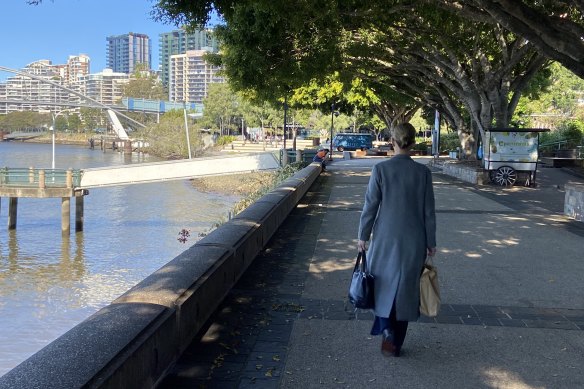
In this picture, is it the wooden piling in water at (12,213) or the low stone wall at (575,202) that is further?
the wooden piling in water at (12,213)

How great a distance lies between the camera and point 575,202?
12.0 m

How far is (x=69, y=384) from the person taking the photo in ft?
8.69

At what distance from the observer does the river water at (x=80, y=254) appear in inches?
597

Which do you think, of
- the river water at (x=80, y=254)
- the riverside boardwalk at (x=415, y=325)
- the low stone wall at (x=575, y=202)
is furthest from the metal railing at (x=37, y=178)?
the low stone wall at (x=575, y=202)

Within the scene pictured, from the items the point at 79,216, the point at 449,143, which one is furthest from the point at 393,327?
the point at 449,143

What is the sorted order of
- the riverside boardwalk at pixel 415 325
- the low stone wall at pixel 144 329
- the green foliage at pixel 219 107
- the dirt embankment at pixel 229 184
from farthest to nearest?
1. the green foliage at pixel 219 107
2. the dirt embankment at pixel 229 184
3. the riverside boardwalk at pixel 415 325
4. the low stone wall at pixel 144 329

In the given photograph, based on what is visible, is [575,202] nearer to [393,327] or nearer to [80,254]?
[393,327]

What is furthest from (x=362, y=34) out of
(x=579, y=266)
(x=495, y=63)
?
(x=579, y=266)

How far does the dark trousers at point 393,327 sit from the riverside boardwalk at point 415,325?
163 mm

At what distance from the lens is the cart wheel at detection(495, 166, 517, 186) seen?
62.6 ft

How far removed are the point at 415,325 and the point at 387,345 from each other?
33.3 inches

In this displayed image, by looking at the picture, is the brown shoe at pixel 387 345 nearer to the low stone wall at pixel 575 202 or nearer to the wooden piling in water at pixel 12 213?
the low stone wall at pixel 575 202

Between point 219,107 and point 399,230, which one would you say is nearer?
point 399,230

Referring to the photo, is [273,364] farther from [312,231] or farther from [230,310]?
[312,231]
